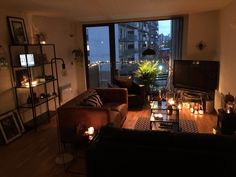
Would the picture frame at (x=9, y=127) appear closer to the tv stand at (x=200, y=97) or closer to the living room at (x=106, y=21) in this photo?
the living room at (x=106, y=21)

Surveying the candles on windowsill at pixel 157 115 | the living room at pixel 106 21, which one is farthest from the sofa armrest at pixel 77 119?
the candles on windowsill at pixel 157 115

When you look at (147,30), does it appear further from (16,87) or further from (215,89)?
(16,87)

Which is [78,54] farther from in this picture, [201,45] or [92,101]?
[201,45]

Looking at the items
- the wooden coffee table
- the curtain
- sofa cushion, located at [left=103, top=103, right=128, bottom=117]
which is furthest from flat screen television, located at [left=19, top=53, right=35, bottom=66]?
the curtain

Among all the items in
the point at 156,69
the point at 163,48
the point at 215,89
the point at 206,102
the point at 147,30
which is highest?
the point at 147,30

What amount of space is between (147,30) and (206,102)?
8.84 ft

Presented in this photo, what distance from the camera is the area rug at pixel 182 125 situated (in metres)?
4.32

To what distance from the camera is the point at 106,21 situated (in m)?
6.41

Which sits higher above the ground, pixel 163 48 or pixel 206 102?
pixel 163 48

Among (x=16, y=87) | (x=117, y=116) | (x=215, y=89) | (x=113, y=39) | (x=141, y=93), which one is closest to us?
(x=117, y=116)

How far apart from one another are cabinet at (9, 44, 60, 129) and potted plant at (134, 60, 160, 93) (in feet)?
7.37

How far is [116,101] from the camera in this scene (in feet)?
16.0

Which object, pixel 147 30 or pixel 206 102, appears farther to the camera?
pixel 147 30

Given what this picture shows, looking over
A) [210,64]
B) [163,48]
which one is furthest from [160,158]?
[163,48]
